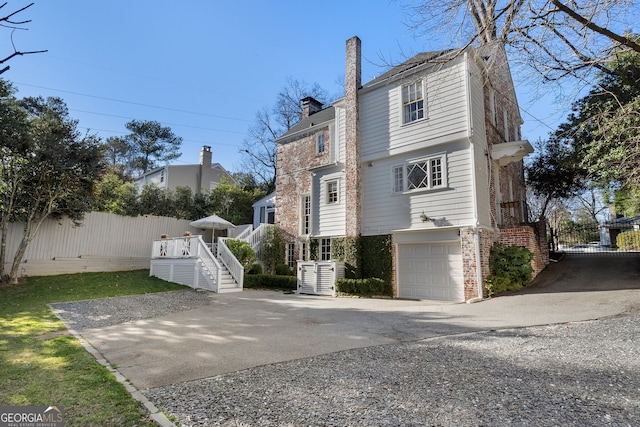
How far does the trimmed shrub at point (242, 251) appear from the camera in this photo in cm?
1387

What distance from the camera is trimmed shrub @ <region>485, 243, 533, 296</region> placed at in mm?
10312

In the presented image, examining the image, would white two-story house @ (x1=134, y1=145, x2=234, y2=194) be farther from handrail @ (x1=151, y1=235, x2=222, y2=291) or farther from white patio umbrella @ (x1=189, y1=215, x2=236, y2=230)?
handrail @ (x1=151, y1=235, x2=222, y2=291)

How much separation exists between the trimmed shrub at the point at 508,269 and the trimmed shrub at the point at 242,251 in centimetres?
899

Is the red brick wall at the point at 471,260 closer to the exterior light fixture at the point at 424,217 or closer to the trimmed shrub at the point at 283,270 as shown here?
the exterior light fixture at the point at 424,217

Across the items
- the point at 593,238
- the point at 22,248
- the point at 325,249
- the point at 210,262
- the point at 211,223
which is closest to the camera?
the point at 22,248

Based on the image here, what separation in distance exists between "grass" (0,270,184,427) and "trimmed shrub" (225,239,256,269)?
6296 mm

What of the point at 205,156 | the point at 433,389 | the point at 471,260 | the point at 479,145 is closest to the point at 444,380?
the point at 433,389

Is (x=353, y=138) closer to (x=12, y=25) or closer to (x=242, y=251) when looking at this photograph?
(x=242, y=251)

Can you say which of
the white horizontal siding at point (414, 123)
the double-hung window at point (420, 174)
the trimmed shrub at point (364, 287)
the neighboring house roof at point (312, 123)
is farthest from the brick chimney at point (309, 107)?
the trimmed shrub at point (364, 287)

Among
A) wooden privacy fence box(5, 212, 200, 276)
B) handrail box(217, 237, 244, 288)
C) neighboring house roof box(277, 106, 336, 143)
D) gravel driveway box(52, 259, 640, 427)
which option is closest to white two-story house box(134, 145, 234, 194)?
wooden privacy fence box(5, 212, 200, 276)

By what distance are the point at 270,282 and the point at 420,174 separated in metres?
7.31

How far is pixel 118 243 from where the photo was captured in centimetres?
1598

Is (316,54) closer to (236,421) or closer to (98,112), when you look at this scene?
(236,421)

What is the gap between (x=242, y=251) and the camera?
45.9ft
